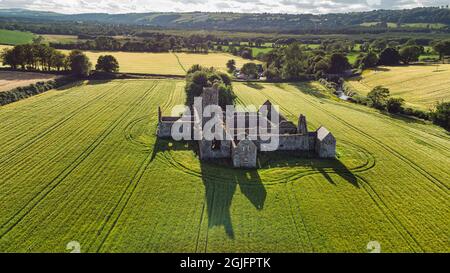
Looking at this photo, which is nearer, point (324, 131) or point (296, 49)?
point (324, 131)

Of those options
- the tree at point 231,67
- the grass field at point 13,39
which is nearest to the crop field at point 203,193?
the tree at point 231,67

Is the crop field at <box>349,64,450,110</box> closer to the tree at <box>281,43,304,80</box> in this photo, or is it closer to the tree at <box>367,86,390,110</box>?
the tree at <box>367,86,390,110</box>

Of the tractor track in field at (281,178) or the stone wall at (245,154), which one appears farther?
the stone wall at (245,154)

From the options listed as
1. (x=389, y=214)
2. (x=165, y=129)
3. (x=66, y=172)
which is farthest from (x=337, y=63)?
(x=66, y=172)

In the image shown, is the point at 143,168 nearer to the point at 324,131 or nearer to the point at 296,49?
the point at 324,131

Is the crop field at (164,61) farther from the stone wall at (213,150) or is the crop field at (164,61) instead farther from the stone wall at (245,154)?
the stone wall at (245,154)

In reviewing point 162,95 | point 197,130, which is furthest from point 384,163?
point 162,95
